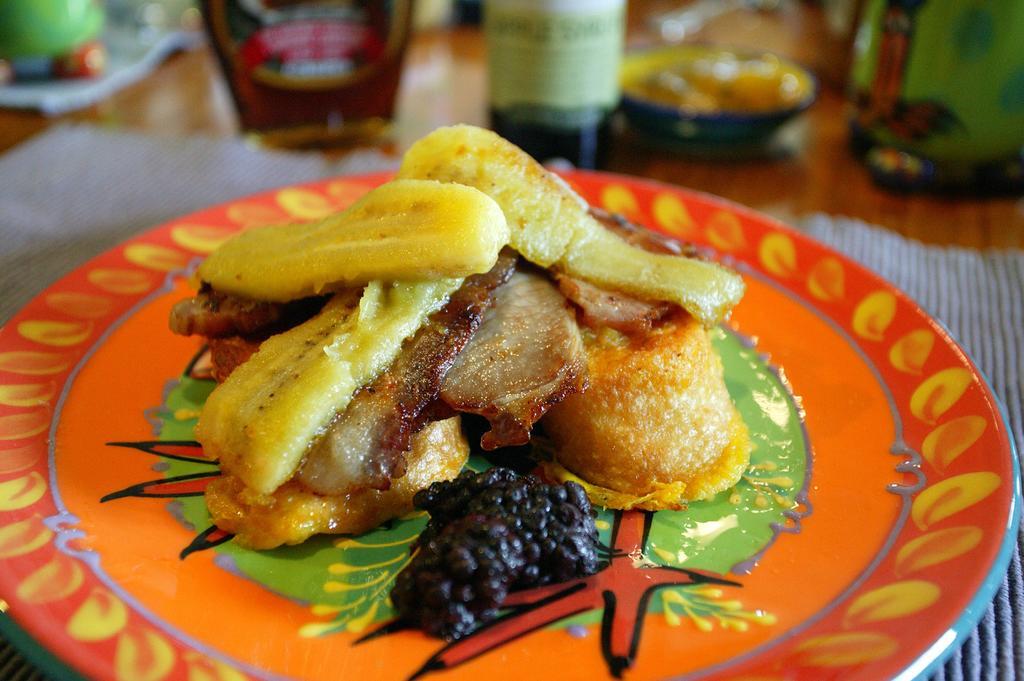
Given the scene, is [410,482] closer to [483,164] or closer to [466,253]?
[466,253]

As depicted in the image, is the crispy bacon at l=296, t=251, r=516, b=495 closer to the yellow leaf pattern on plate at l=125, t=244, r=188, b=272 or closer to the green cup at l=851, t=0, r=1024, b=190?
the yellow leaf pattern on plate at l=125, t=244, r=188, b=272

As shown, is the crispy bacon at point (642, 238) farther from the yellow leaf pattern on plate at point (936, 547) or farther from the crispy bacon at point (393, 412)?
the yellow leaf pattern on plate at point (936, 547)

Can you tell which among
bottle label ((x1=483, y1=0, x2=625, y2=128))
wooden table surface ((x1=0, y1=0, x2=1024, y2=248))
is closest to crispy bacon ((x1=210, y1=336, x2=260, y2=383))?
bottle label ((x1=483, y1=0, x2=625, y2=128))

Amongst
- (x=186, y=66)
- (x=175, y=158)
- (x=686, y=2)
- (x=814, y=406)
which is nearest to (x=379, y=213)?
(x=814, y=406)

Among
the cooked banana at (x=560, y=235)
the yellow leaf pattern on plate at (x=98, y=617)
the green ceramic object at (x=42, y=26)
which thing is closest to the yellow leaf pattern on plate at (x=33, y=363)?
the yellow leaf pattern on plate at (x=98, y=617)

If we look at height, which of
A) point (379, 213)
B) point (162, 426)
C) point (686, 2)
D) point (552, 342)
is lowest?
point (686, 2)

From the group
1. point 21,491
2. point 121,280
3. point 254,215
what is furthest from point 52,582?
point 254,215
